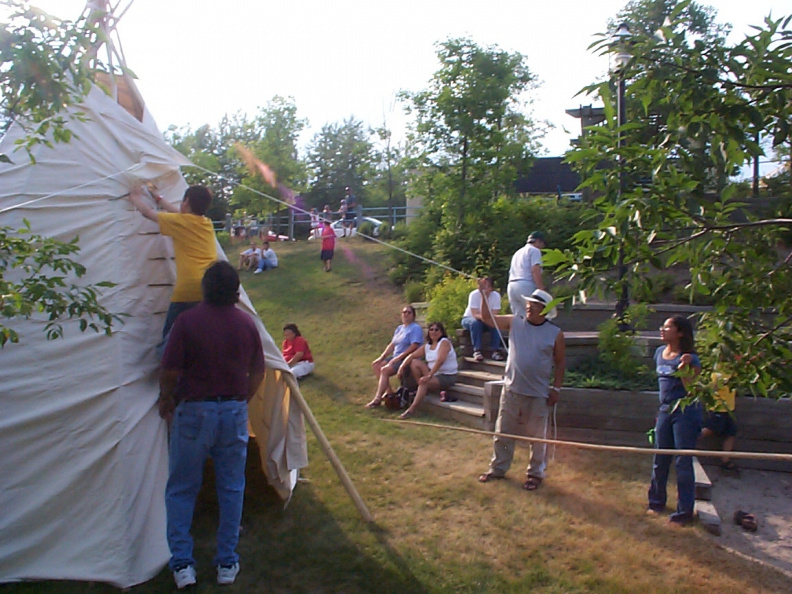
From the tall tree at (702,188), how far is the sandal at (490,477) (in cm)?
328

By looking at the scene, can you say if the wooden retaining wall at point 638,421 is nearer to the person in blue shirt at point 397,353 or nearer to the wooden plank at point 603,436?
the wooden plank at point 603,436

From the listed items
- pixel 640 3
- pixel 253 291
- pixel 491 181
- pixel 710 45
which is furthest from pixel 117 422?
pixel 640 3

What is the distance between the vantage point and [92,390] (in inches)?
173

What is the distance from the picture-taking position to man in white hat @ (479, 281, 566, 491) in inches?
228

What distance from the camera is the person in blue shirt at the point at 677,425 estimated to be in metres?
4.93

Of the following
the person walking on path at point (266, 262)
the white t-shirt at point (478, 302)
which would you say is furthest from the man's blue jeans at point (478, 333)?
the person walking on path at point (266, 262)

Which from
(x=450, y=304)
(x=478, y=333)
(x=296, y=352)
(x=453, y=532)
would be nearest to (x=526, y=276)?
(x=478, y=333)

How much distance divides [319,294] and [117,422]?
10.8 m

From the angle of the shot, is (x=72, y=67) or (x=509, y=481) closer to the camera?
(x=72, y=67)

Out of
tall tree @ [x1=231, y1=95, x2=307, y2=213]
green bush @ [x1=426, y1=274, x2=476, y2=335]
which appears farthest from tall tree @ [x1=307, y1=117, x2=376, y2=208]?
green bush @ [x1=426, y1=274, x2=476, y2=335]

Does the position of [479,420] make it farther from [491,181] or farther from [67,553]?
[491,181]

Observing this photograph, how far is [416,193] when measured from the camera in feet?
48.9

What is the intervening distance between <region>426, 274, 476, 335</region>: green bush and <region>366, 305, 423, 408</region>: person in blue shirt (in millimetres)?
1061

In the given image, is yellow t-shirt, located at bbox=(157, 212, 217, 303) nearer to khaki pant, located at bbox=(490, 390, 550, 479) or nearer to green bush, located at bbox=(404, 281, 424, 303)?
khaki pant, located at bbox=(490, 390, 550, 479)
